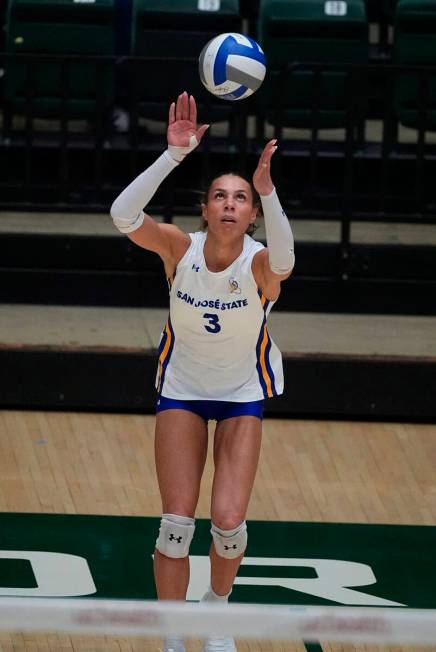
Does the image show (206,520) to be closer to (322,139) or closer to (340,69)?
(340,69)

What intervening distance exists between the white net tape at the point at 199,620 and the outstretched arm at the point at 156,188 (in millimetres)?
2102

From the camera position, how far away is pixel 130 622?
115 inches

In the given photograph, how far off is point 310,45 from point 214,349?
4.21 metres

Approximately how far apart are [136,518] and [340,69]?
3263mm

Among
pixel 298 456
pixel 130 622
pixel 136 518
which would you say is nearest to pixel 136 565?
pixel 136 518

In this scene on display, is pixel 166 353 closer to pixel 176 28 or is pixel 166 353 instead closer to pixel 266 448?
pixel 266 448

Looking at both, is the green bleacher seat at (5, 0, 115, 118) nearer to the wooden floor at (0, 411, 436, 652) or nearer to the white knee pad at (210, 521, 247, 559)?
the wooden floor at (0, 411, 436, 652)

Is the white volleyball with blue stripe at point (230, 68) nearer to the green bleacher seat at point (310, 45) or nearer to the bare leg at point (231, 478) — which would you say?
the bare leg at point (231, 478)

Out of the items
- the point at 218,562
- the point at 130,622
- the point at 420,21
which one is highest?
the point at 420,21

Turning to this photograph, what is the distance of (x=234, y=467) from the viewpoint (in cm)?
471

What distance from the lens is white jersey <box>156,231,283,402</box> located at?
4.80 metres

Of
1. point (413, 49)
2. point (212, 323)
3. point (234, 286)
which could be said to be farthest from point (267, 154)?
point (413, 49)

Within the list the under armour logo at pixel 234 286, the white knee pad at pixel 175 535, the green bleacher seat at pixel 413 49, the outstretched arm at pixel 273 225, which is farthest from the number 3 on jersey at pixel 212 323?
the green bleacher seat at pixel 413 49

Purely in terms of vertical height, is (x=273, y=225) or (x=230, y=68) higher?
(x=230, y=68)
